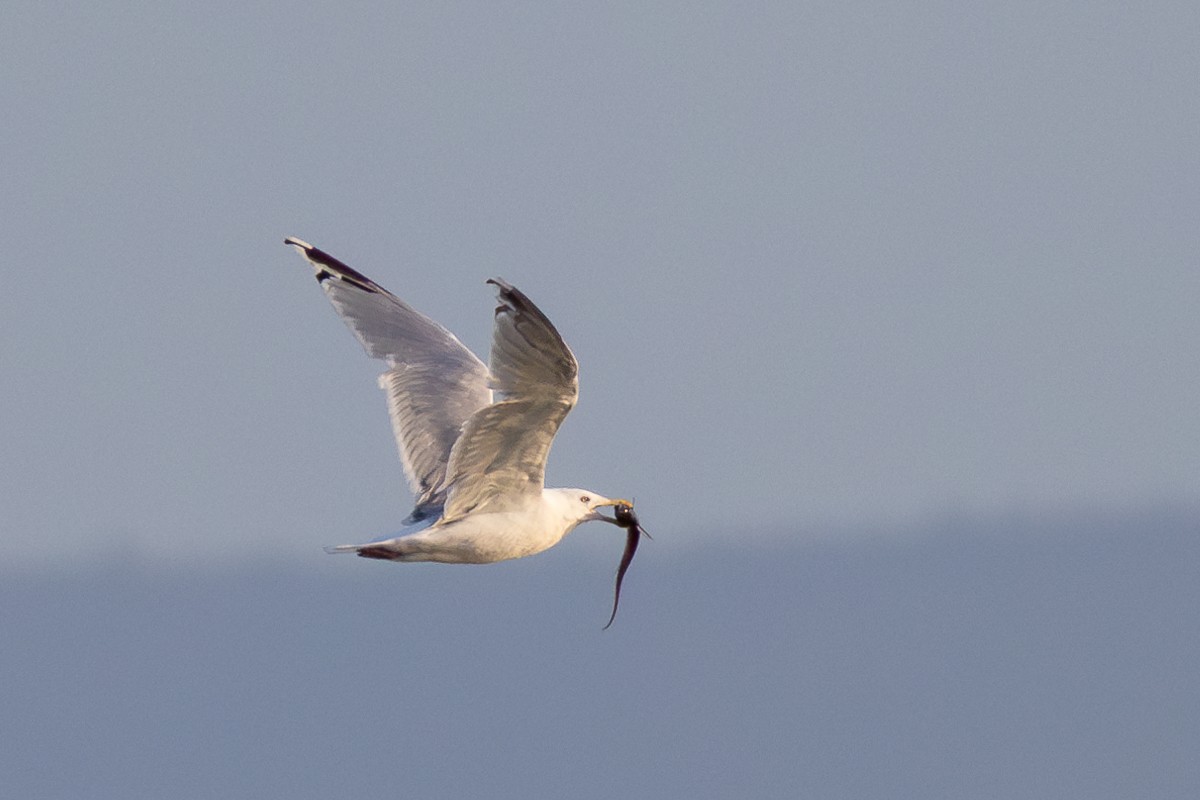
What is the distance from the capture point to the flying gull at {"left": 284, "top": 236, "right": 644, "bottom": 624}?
504 inches

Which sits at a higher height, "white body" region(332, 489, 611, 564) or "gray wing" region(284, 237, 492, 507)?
"gray wing" region(284, 237, 492, 507)

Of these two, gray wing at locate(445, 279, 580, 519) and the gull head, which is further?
the gull head

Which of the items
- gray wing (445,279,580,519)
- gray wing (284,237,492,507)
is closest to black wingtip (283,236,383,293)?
gray wing (284,237,492,507)

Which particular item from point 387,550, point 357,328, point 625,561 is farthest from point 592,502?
point 357,328

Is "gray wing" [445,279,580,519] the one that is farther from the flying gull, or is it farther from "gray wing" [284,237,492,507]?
"gray wing" [284,237,492,507]

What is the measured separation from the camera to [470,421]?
13359mm

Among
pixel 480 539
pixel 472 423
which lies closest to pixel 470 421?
pixel 472 423

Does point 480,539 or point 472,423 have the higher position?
point 472,423

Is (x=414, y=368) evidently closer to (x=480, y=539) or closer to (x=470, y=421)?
(x=480, y=539)

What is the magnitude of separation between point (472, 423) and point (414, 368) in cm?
267

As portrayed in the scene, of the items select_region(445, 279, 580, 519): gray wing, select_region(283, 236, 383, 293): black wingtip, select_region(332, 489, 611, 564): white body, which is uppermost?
select_region(283, 236, 383, 293): black wingtip

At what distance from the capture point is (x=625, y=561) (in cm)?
1492

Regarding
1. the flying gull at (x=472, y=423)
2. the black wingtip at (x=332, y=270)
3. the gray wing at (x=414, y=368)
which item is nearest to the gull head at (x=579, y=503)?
the flying gull at (x=472, y=423)

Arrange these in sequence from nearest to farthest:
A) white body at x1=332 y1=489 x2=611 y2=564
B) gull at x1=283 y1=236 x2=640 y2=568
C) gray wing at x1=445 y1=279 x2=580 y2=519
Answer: gray wing at x1=445 y1=279 x2=580 y2=519 → gull at x1=283 y1=236 x2=640 y2=568 → white body at x1=332 y1=489 x2=611 y2=564
